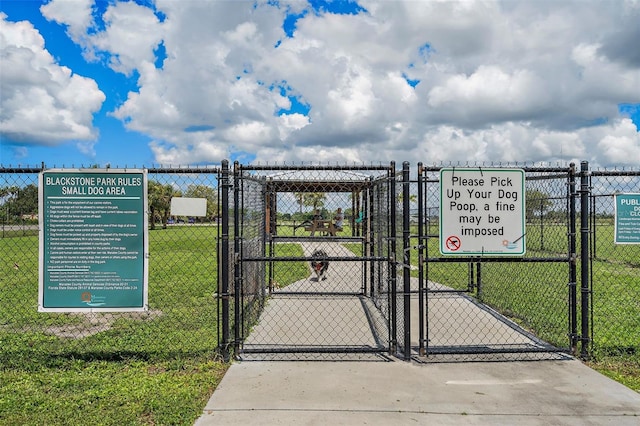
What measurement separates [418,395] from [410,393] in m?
0.08

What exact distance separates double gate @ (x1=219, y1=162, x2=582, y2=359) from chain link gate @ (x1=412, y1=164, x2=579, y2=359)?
0.02 meters

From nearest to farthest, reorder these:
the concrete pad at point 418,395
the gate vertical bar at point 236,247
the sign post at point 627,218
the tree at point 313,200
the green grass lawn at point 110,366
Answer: the concrete pad at point 418,395, the green grass lawn at point 110,366, the gate vertical bar at point 236,247, the sign post at point 627,218, the tree at point 313,200

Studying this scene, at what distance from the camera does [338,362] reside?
17.3 ft

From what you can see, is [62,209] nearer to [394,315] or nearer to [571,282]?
[394,315]

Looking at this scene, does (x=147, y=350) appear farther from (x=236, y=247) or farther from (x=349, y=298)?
(x=349, y=298)

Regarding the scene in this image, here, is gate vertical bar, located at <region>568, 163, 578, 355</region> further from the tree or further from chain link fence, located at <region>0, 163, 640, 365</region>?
the tree

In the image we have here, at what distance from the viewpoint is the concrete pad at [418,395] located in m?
3.86

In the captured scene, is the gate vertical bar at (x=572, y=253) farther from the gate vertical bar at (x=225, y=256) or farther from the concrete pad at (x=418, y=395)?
the gate vertical bar at (x=225, y=256)

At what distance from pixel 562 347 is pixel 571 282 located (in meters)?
0.91

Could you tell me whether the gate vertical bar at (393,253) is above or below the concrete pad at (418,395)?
above

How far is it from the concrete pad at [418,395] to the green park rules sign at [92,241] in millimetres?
1520

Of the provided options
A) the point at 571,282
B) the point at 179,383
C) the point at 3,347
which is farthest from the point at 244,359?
the point at 571,282

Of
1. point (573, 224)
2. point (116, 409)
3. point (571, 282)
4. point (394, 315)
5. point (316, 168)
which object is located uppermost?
point (316, 168)

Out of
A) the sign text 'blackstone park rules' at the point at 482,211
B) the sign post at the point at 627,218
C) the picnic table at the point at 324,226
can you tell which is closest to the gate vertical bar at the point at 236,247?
the sign text 'blackstone park rules' at the point at 482,211
